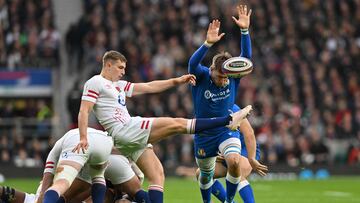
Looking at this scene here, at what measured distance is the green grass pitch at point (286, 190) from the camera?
17.8 meters

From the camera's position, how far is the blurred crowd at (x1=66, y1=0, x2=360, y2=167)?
26.1 meters

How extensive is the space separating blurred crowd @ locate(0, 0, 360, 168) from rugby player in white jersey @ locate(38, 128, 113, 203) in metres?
12.9

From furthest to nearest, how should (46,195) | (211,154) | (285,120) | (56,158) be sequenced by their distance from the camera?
(285,120)
(211,154)
(56,158)
(46,195)

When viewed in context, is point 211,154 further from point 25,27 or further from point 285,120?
point 25,27

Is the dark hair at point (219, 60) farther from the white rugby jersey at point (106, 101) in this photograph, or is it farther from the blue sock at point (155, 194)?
the blue sock at point (155, 194)

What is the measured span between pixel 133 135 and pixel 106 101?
644mm

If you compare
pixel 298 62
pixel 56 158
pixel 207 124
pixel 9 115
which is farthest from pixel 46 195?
pixel 298 62

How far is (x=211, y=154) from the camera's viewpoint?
13750 millimetres

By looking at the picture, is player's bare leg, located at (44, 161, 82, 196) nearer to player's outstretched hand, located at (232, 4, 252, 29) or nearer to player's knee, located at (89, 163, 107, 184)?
player's knee, located at (89, 163, 107, 184)

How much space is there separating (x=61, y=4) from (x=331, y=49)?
851cm

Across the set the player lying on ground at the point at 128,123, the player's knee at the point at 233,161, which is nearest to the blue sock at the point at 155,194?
the player lying on ground at the point at 128,123

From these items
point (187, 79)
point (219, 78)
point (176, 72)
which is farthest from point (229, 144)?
point (176, 72)

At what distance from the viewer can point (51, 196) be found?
1158cm

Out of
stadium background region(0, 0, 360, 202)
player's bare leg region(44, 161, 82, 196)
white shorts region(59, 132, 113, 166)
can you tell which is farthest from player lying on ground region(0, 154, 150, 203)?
stadium background region(0, 0, 360, 202)
